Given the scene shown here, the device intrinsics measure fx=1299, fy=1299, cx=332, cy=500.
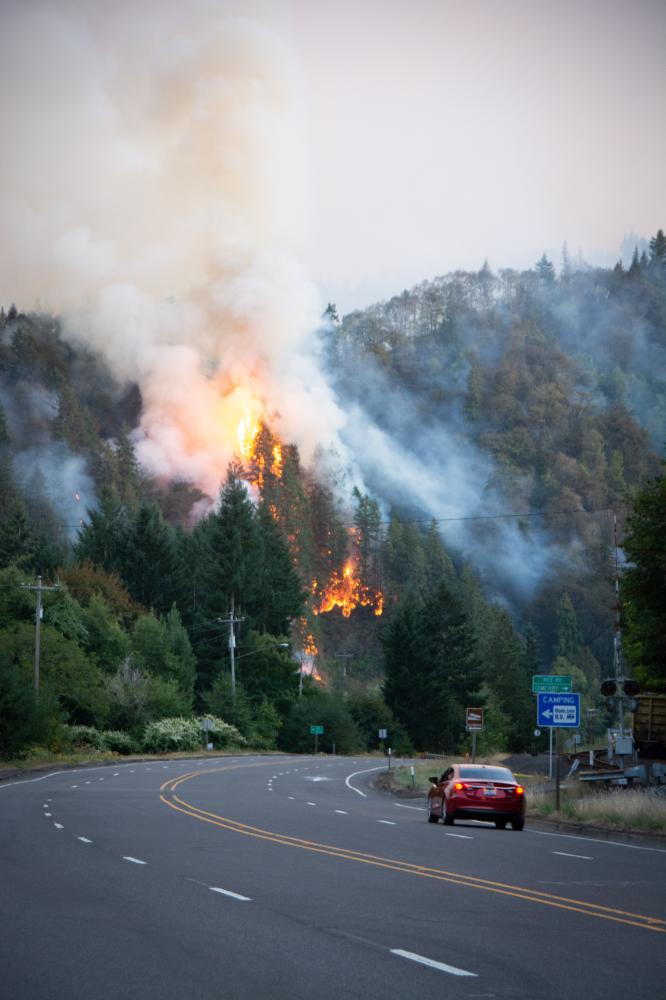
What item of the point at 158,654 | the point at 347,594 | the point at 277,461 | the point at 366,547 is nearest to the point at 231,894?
the point at 158,654

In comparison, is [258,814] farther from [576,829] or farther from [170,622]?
[170,622]

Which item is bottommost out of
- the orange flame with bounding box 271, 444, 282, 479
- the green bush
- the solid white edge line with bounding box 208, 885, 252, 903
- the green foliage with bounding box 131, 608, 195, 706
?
the green bush

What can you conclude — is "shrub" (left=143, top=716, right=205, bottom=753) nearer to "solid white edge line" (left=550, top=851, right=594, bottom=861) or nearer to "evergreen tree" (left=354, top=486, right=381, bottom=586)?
"solid white edge line" (left=550, top=851, right=594, bottom=861)

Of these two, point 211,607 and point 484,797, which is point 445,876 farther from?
point 211,607

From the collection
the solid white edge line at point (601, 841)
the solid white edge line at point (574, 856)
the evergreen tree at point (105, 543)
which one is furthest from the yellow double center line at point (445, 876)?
the evergreen tree at point (105, 543)

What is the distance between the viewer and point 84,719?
2992 inches

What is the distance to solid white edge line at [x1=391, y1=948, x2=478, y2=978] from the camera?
9500 mm

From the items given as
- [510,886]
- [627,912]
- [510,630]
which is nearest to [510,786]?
[510,886]

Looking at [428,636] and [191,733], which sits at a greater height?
[428,636]

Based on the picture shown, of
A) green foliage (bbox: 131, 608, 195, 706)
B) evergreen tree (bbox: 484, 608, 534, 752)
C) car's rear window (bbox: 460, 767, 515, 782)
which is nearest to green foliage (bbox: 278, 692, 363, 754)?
green foliage (bbox: 131, 608, 195, 706)

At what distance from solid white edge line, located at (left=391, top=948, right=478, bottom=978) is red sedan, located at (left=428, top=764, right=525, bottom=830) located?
56.4ft

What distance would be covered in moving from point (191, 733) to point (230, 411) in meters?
100

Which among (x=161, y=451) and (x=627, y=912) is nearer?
(x=627, y=912)

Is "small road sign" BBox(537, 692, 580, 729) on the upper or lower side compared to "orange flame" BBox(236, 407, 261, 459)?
lower
